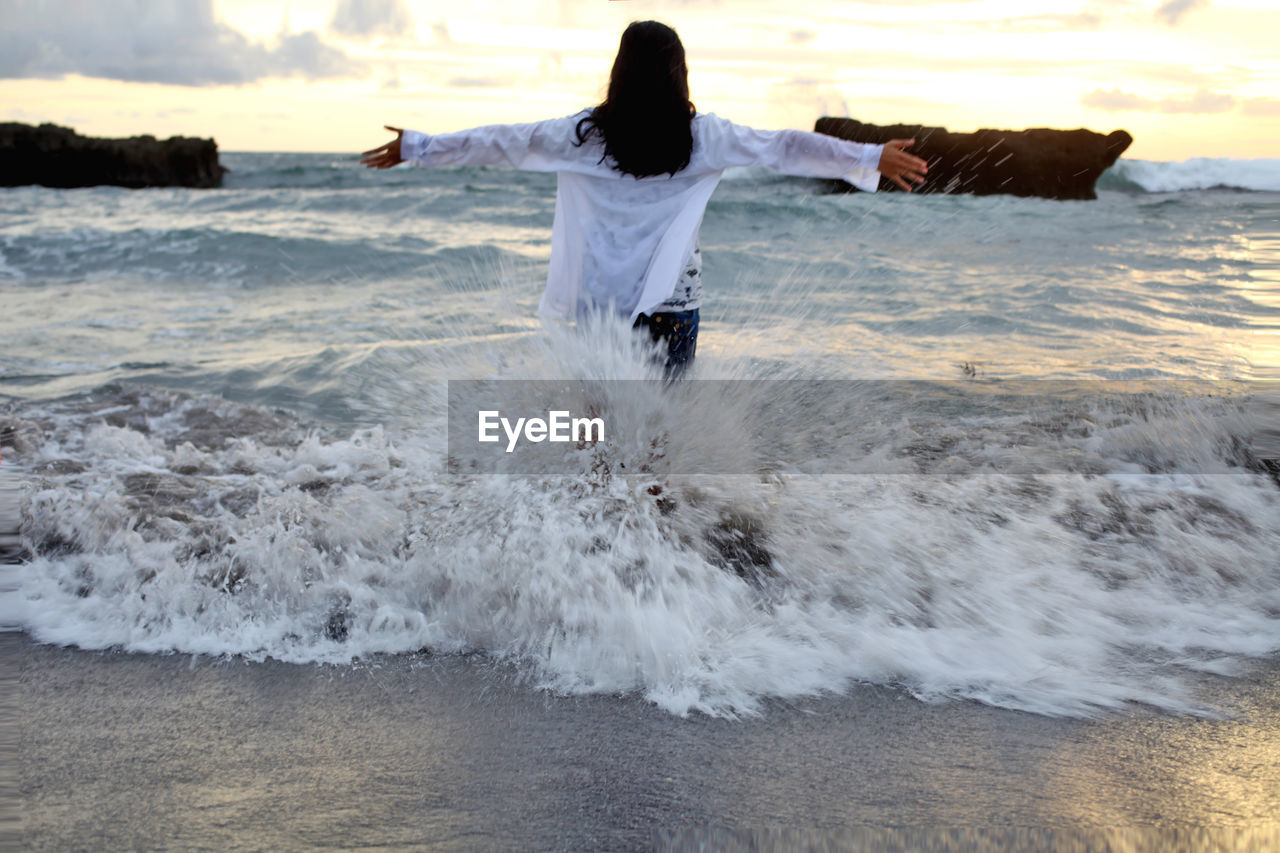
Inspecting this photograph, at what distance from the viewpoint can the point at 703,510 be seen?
2934 mm

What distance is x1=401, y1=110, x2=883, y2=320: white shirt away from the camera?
2830 millimetres

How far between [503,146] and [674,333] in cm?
Answer: 88

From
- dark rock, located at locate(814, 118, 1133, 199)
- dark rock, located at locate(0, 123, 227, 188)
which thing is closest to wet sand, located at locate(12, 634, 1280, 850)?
dark rock, located at locate(814, 118, 1133, 199)

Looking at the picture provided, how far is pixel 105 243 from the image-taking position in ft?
40.0

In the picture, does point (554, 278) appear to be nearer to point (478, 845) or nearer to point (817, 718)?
point (817, 718)

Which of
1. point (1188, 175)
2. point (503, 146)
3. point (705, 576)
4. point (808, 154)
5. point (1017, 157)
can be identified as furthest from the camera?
point (1188, 175)

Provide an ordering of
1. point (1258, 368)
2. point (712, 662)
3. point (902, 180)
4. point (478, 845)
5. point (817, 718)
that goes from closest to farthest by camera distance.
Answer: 1. point (478, 845)
2. point (817, 718)
3. point (712, 662)
4. point (902, 180)
5. point (1258, 368)

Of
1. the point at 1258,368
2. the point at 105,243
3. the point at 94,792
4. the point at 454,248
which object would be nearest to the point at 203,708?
the point at 94,792

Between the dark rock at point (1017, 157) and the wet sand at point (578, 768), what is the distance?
19247 millimetres

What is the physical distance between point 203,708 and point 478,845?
0.89 metres

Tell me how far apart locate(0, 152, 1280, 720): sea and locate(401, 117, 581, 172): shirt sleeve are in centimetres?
60

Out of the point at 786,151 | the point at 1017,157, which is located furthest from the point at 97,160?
the point at 786,151

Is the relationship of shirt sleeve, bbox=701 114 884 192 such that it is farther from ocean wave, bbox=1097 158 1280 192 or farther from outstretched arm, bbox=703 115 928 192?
ocean wave, bbox=1097 158 1280 192

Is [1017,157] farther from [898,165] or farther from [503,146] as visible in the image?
[503,146]
